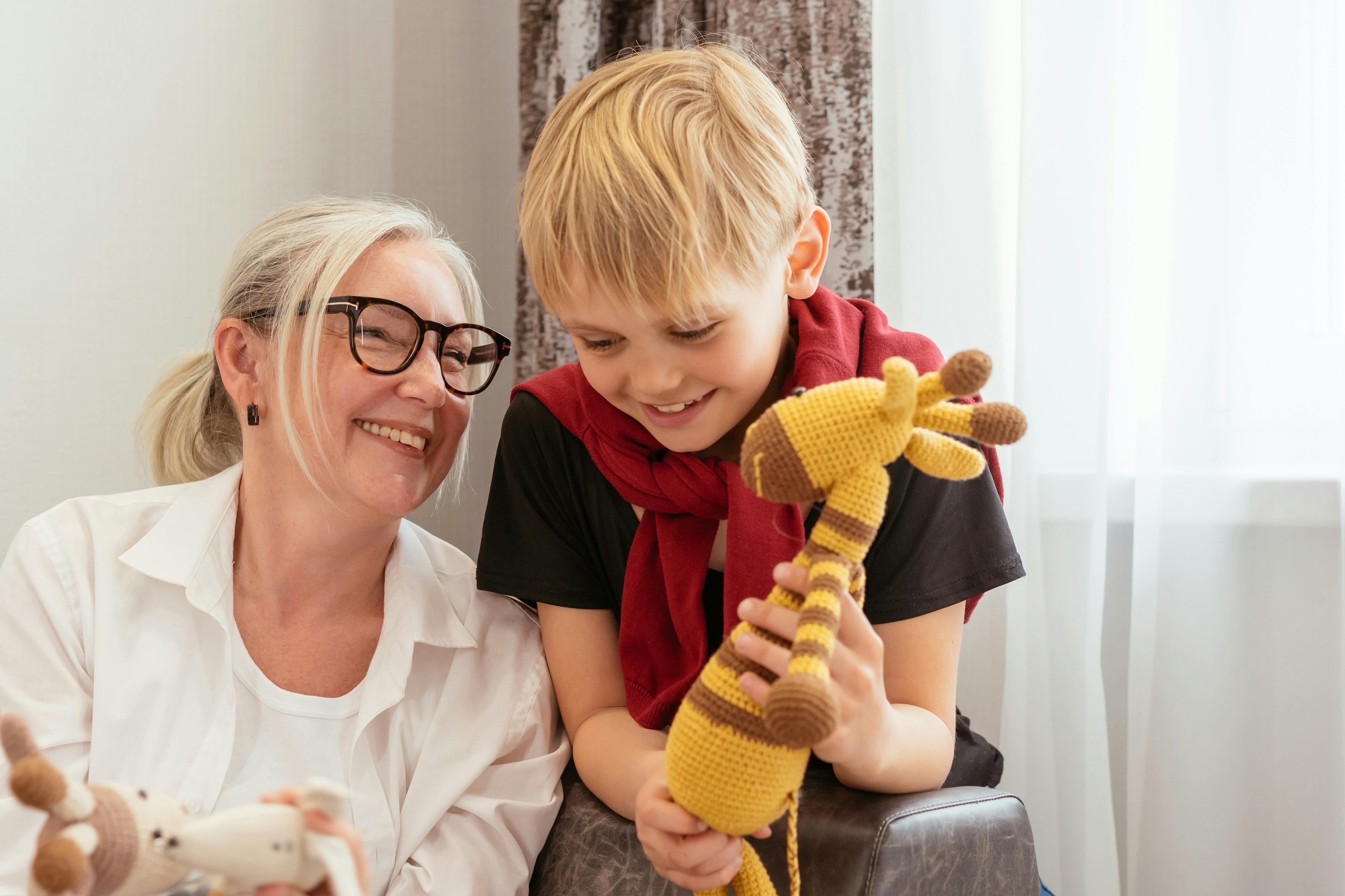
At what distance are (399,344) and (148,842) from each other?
70cm

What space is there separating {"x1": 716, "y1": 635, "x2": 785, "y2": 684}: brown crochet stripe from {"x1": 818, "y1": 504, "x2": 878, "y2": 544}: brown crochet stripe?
9cm

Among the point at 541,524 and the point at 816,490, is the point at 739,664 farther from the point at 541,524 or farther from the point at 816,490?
the point at 541,524

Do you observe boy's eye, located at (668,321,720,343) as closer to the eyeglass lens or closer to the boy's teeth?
the boy's teeth

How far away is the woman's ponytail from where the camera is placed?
1369mm

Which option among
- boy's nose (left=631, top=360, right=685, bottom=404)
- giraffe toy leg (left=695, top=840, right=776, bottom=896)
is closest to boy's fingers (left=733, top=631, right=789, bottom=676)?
giraffe toy leg (left=695, top=840, right=776, bottom=896)

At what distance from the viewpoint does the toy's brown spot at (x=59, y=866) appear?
0.54 metres

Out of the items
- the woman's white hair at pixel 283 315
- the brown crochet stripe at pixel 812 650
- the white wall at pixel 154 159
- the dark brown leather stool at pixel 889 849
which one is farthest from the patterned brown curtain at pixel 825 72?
the brown crochet stripe at pixel 812 650

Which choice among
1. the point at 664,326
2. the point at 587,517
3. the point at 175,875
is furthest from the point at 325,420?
the point at 175,875

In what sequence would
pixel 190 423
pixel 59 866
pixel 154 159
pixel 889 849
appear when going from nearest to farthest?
pixel 59 866 → pixel 889 849 → pixel 190 423 → pixel 154 159

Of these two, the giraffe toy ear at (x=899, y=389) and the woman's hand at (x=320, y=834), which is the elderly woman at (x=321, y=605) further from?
the giraffe toy ear at (x=899, y=389)

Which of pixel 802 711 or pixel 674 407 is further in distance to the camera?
pixel 674 407

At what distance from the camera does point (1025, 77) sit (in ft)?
5.00

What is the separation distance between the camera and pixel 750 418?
3.61 ft

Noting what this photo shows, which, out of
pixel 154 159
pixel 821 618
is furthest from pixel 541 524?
pixel 154 159
